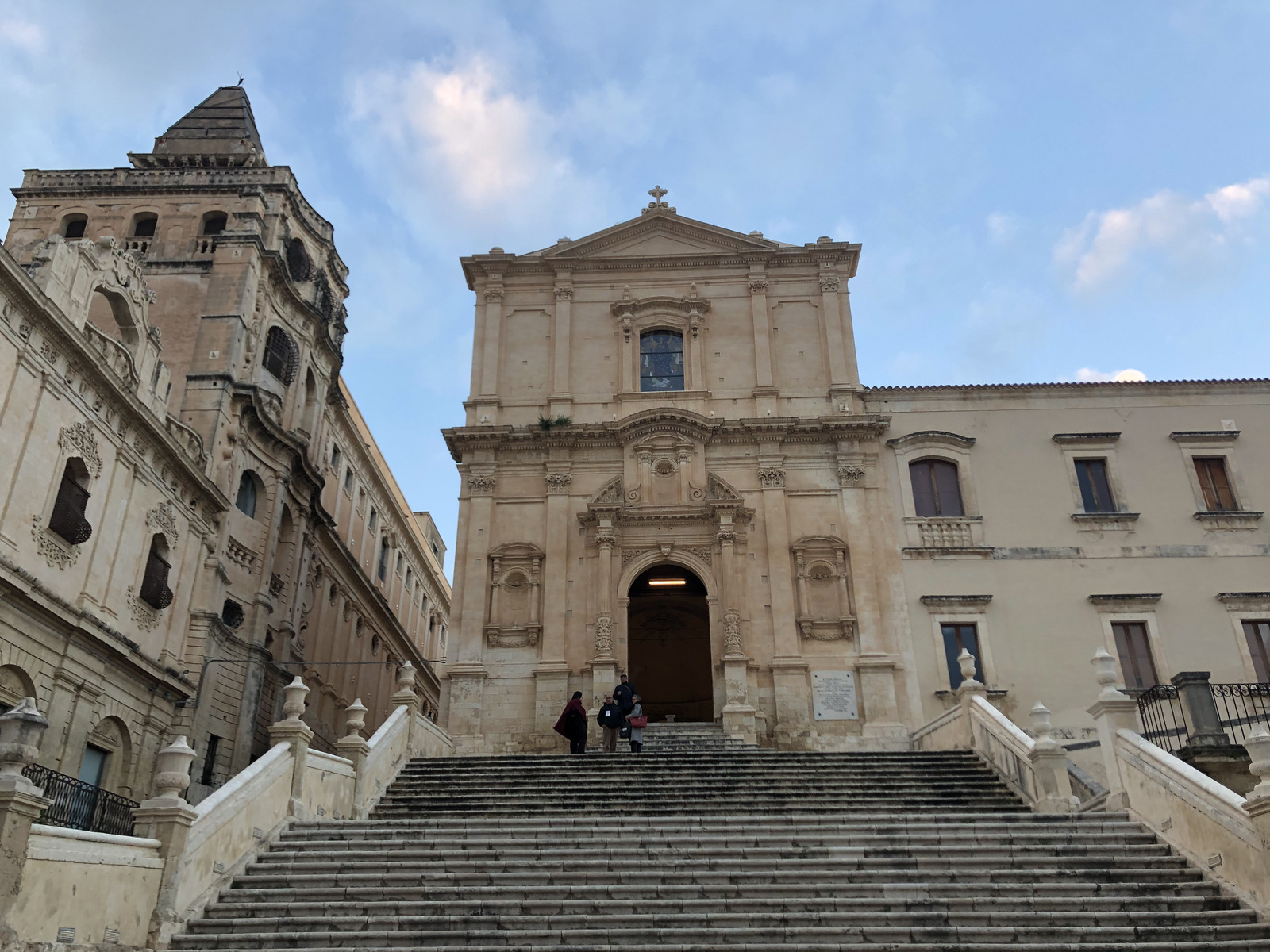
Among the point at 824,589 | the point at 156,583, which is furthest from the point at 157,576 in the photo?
the point at 824,589

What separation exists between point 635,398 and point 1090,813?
15.6m

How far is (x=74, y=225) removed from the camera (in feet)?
100

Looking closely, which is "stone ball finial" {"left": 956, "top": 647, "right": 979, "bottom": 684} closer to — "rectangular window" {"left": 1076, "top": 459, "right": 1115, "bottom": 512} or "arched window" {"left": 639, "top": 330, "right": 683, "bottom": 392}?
"rectangular window" {"left": 1076, "top": 459, "right": 1115, "bottom": 512}

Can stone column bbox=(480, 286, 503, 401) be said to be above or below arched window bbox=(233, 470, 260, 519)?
above

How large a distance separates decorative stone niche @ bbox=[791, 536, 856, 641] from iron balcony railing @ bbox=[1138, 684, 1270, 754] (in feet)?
20.6

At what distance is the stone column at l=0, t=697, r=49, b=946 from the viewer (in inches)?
336

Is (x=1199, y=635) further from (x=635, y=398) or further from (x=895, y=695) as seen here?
(x=635, y=398)

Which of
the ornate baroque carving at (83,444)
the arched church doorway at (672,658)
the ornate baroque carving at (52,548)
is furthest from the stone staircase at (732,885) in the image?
the arched church doorway at (672,658)

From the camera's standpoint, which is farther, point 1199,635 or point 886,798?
point 1199,635

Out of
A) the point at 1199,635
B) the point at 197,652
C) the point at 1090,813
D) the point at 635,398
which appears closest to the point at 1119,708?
the point at 1090,813

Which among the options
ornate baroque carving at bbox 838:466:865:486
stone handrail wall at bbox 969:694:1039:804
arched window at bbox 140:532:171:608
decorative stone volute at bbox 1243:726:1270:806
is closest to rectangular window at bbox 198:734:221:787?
arched window at bbox 140:532:171:608

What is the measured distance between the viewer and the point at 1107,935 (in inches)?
380

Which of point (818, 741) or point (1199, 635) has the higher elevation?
point (1199, 635)

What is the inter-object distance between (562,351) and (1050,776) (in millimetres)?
16649
